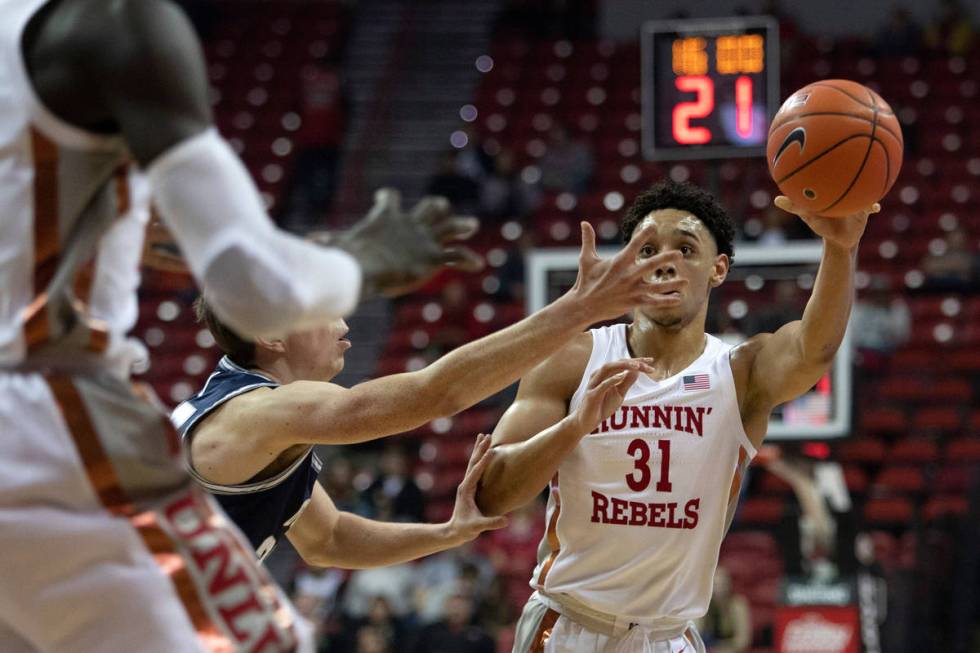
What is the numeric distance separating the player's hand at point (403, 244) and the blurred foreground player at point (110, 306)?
28 millimetres

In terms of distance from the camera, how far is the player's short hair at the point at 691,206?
14.7 feet

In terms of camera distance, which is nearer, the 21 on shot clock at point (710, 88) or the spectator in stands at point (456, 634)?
the 21 on shot clock at point (710, 88)

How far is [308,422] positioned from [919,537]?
783cm

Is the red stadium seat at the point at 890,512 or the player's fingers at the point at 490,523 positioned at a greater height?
the player's fingers at the point at 490,523

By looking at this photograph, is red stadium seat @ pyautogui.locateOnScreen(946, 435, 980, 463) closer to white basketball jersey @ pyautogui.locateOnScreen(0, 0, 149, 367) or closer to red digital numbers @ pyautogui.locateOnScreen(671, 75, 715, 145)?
red digital numbers @ pyautogui.locateOnScreen(671, 75, 715, 145)

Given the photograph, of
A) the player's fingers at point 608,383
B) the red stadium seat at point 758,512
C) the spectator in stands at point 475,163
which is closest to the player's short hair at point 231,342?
the player's fingers at point 608,383

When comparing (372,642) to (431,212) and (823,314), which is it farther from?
(431,212)

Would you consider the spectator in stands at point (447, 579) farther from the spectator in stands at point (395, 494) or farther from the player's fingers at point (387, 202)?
the player's fingers at point (387, 202)

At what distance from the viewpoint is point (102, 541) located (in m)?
2.47

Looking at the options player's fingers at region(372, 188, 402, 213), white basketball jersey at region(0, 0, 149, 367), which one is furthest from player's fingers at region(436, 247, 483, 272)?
white basketball jersey at region(0, 0, 149, 367)

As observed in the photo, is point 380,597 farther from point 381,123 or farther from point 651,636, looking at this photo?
point 381,123

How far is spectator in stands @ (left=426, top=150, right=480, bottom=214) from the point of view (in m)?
14.7

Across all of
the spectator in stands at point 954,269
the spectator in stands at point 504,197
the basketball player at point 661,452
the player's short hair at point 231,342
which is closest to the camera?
the player's short hair at point 231,342

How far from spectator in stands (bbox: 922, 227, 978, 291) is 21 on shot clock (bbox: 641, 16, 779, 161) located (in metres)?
5.05
